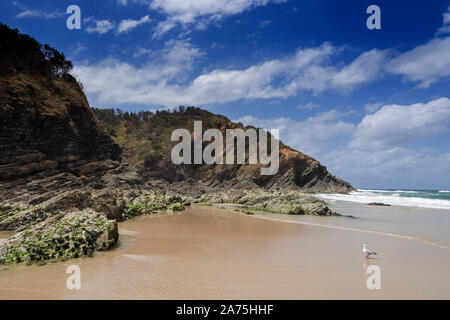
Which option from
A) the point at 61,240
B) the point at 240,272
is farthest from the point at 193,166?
the point at 240,272

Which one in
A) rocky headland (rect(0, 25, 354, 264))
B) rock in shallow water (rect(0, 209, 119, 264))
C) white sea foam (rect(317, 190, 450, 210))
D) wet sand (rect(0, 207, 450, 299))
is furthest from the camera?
white sea foam (rect(317, 190, 450, 210))

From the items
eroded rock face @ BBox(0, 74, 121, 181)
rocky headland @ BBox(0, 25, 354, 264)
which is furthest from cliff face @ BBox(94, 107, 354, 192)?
eroded rock face @ BBox(0, 74, 121, 181)

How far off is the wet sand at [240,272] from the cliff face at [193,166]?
45.5 metres

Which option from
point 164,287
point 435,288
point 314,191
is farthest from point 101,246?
point 314,191

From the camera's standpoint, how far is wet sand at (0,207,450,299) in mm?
4938

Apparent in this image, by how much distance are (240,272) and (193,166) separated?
5929 cm

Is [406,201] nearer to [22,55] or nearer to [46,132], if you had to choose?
[46,132]

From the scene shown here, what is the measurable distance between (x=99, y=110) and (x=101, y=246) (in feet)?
270

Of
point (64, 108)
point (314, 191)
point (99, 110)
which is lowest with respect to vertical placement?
point (314, 191)

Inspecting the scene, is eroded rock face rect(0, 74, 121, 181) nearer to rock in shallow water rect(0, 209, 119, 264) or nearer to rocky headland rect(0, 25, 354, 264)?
rocky headland rect(0, 25, 354, 264)

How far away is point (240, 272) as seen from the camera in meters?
6.15

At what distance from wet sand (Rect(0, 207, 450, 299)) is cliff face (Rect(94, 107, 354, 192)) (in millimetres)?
45454

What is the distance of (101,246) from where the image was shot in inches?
305

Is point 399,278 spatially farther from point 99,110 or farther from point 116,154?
point 99,110
